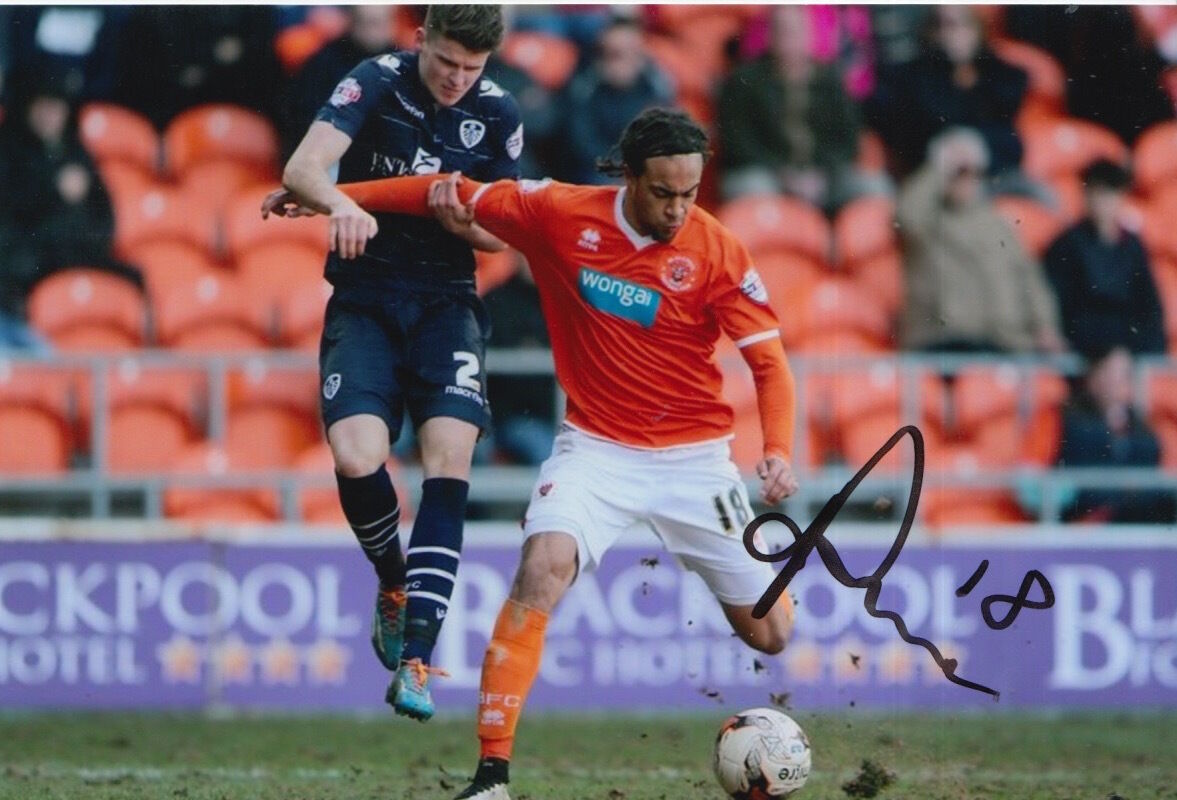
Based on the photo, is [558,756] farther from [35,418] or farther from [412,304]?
[35,418]

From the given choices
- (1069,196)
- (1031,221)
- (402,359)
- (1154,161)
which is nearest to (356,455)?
(402,359)

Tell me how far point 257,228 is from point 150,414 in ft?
3.74

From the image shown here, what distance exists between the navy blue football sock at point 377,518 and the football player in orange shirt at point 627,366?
422 millimetres

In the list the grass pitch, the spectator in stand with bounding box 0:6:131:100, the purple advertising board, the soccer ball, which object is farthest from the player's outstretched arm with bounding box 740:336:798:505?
the spectator in stand with bounding box 0:6:131:100

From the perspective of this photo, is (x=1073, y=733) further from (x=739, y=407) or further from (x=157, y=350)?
(x=157, y=350)

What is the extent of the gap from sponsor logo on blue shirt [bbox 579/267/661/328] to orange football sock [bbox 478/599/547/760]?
99 cm

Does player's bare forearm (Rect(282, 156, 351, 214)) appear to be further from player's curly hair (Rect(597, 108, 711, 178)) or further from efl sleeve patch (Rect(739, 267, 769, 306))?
efl sleeve patch (Rect(739, 267, 769, 306))

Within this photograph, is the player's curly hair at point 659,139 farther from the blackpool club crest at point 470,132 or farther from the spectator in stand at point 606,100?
the spectator in stand at point 606,100

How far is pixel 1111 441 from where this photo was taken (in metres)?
10.3

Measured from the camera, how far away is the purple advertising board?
989 centimetres

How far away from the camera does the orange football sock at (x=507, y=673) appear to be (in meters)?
6.05

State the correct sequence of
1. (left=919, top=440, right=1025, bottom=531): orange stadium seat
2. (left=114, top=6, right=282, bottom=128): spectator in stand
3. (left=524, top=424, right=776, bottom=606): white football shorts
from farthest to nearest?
(left=919, top=440, right=1025, bottom=531): orange stadium seat < (left=114, top=6, right=282, bottom=128): spectator in stand < (left=524, top=424, right=776, bottom=606): white football shorts

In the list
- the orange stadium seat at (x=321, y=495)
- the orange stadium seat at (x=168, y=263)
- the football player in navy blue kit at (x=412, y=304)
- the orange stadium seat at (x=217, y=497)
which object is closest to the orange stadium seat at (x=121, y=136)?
the orange stadium seat at (x=168, y=263)

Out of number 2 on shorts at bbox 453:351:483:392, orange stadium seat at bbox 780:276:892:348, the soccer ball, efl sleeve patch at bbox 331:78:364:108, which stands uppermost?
efl sleeve patch at bbox 331:78:364:108
